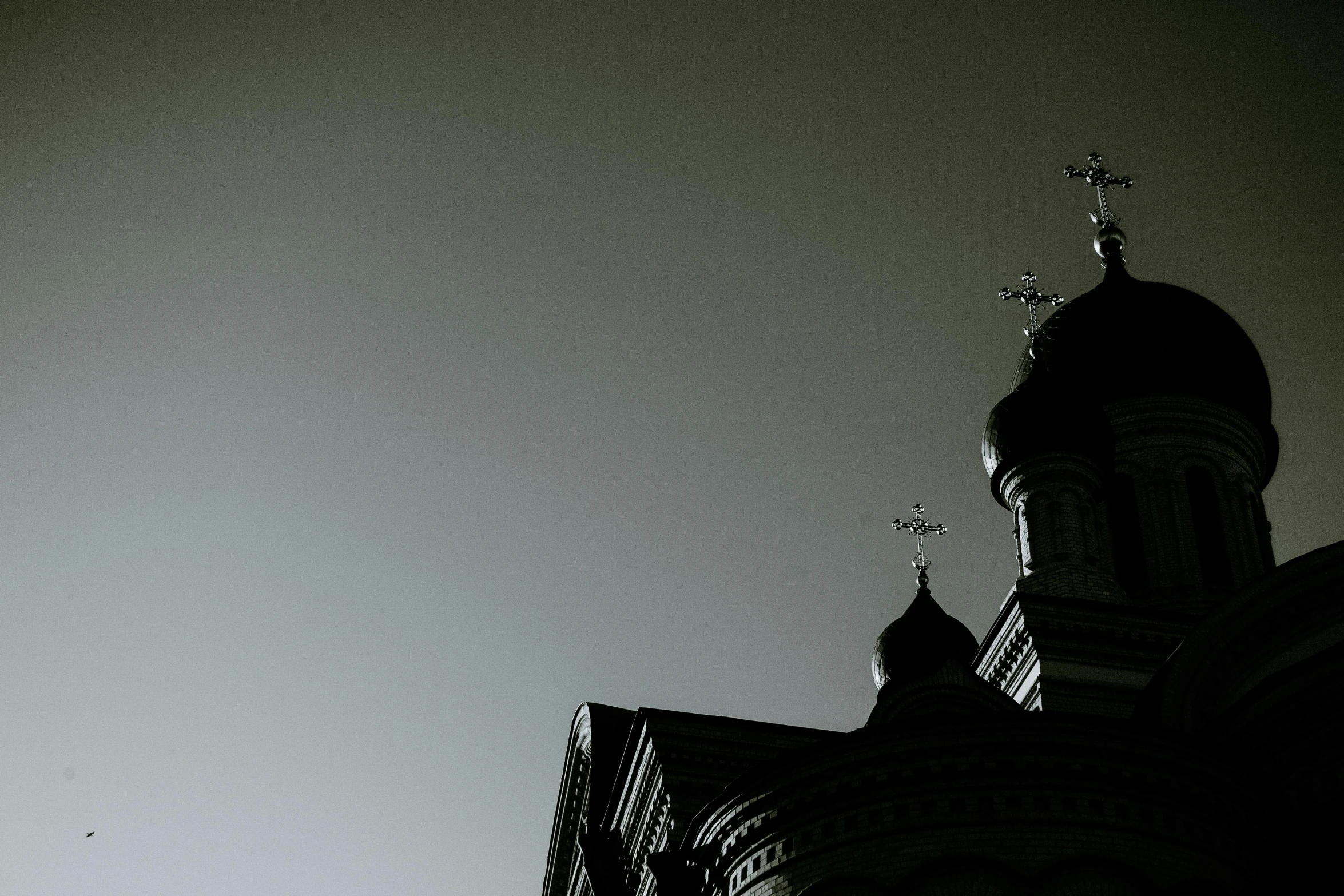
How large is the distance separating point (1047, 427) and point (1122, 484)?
1.53 m

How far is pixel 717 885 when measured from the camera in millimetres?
10930

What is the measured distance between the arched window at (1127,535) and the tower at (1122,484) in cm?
2

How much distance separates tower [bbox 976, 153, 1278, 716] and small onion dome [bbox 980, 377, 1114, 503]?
0.06ft

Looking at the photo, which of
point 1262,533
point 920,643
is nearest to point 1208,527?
point 1262,533

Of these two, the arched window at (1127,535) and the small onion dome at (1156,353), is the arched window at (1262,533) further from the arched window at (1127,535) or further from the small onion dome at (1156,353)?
the arched window at (1127,535)

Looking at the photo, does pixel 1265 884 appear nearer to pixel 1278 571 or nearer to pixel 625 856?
pixel 1278 571

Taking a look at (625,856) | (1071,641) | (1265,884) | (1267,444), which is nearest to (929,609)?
(1071,641)

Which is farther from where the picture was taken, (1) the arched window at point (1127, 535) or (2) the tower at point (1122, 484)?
(1) the arched window at point (1127, 535)

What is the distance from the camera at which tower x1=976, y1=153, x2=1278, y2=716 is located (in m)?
15.3

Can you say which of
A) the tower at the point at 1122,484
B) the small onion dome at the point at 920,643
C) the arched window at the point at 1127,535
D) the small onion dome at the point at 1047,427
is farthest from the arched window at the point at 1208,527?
the small onion dome at the point at 920,643

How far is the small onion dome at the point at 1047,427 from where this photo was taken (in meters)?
16.9

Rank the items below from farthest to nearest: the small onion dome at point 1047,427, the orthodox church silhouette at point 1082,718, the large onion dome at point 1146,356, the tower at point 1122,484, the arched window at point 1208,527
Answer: the large onion dome at point 1146,356 < the arched window at point 1208,527 < the small onion dome at point 1047,427 < the tower at point 1122,484 < the orthodox church silhouette at point 1082,718

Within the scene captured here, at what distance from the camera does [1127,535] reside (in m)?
17.7

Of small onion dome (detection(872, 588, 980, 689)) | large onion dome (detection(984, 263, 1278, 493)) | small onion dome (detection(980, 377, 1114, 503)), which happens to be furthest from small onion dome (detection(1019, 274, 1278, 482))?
small onion dome (detection(872, 588, 980, 689))
